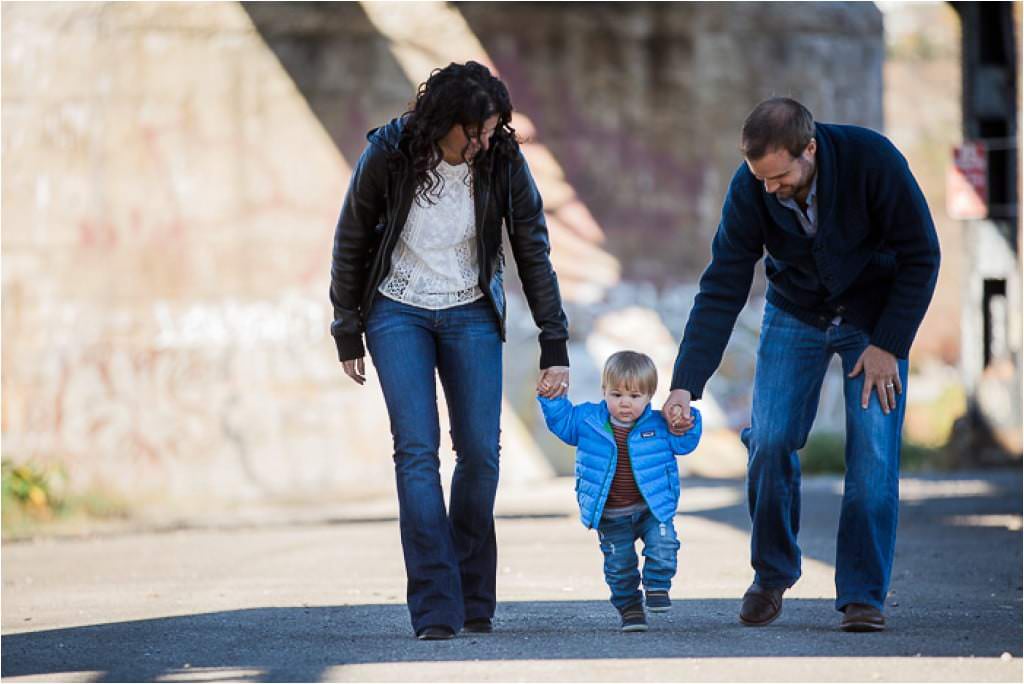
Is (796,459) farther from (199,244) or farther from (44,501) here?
(199,244)

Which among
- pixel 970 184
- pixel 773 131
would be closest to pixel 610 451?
pixel 773 131

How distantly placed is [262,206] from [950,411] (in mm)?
11591

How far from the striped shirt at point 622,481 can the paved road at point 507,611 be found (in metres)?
0.44

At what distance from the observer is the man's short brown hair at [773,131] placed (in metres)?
5.54

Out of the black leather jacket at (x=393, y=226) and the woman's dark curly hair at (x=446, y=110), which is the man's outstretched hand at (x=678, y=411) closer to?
the black leather jacket at (x=393, y=226)

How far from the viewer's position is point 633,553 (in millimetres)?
6117

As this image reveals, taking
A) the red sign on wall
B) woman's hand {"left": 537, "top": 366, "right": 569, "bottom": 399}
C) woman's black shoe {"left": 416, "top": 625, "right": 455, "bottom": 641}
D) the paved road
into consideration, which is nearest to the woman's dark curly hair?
woman's hand {"left": 537, "top": 366, "right": 569, "bottom": 399}

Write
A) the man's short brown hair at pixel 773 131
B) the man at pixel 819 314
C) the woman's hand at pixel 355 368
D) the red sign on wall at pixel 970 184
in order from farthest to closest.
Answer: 1. the red sign on wall at pixel 970 184
2. the woman's hand at pixel 355 368
3. the man at pixel 819 314
4. the man's short brown hair at pixel 773 131

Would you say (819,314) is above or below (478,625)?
above

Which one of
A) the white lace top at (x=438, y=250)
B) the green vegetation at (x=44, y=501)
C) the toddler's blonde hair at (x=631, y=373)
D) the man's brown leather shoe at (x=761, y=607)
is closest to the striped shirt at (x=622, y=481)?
the toddler's blonde hair at (x=631, y=373)

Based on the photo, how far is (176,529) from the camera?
1290cm

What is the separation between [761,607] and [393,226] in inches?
71.6

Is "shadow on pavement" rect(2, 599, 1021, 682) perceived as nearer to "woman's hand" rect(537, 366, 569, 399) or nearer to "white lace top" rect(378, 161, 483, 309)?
"woman's hand" rect(537, 366, 569, 399)

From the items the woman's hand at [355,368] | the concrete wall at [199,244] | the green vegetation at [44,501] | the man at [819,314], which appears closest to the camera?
the man at [819,314]
